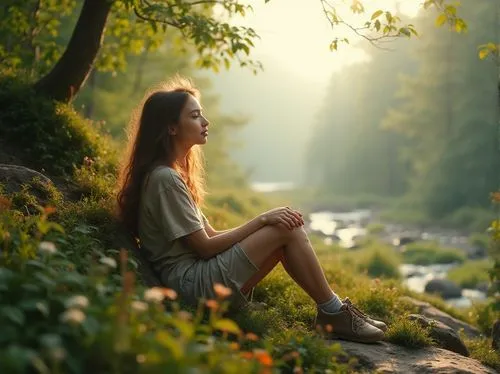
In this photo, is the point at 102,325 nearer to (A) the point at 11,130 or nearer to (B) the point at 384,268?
(A) the point at 11,130

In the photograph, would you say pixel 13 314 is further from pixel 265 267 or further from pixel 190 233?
pixel 265 267

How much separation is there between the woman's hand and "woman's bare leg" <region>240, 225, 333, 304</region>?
1.6 inches

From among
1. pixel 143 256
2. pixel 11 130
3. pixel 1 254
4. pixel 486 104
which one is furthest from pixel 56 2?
pixel 486 104

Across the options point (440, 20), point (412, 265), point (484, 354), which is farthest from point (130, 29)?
point (412, 265)

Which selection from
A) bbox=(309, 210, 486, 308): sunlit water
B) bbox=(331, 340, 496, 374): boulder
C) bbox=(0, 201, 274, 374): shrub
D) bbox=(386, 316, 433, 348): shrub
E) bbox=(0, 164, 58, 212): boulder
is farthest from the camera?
bbox=(309, 210, 486, 308): sunlit water

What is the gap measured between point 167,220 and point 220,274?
1.91ft

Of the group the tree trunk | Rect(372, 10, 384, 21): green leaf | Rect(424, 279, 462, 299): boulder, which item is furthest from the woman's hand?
Rect(424, 279, 462, 299): boulder

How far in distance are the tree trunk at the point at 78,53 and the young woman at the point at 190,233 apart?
3.08 metres

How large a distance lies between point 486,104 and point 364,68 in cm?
2887

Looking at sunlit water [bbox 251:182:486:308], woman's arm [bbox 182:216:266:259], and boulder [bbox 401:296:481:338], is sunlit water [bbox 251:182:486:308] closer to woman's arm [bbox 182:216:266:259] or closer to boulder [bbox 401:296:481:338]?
boulder [bbox 401:296:481:338]

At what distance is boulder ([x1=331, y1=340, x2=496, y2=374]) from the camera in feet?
15.6

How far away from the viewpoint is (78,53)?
8.14 metres

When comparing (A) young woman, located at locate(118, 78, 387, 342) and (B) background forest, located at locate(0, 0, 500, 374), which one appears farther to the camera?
(A) young woman, located at locate(118, 78, 387, 342)

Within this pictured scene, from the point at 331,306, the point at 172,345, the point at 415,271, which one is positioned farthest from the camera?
the point at 415,271
